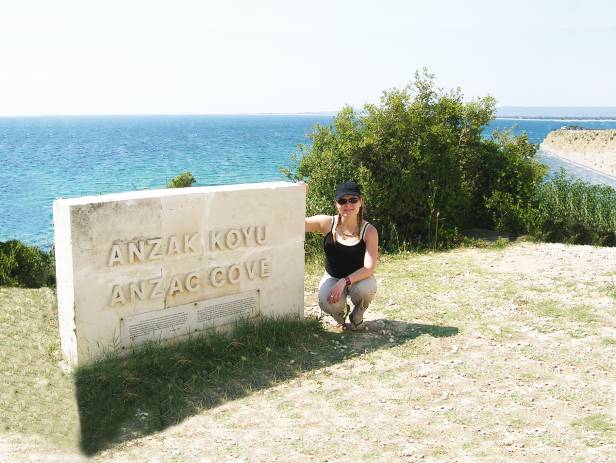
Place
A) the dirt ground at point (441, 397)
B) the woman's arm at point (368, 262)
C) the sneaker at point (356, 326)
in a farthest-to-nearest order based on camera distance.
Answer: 1. the sneaker at point (356, 326)
2. the woman's arm at point (368, 262)
3. the dirt ground at point (441, 397)

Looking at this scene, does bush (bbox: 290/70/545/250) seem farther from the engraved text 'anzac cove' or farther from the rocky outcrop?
the rocky outcrop

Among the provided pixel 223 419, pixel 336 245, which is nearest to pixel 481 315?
pixel 336 245

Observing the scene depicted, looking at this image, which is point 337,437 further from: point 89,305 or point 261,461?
point 89,305

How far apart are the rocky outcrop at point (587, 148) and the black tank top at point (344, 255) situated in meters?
37.6

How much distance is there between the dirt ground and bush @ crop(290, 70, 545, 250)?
3.61 m

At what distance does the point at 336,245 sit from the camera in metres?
7.12

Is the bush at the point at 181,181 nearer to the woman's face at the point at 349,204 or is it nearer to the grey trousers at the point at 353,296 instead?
the grey trousers at the point at 353,296

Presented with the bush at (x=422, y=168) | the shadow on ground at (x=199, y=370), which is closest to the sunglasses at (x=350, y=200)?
the shadow on ground at (x=199, y=370)

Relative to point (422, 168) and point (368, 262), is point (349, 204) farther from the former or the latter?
point (422, 168)

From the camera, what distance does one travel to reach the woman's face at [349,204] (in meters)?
6.87

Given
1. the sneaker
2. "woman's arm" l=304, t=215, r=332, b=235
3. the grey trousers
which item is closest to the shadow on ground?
the sneaker

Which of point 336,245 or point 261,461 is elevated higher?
point 336,245

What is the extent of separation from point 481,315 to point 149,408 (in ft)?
14.3

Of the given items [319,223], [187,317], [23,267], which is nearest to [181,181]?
[23,267]
